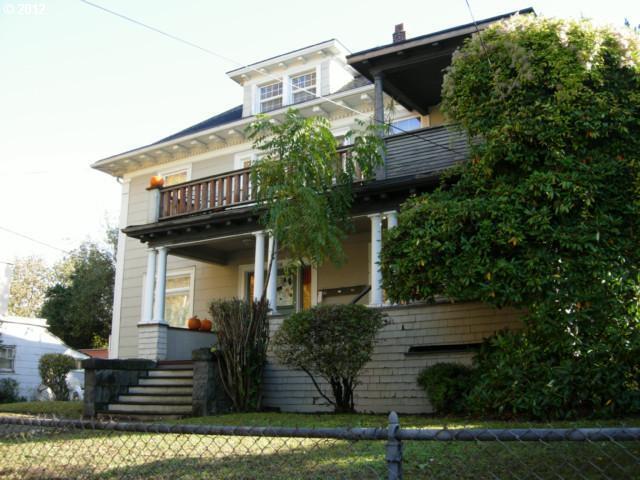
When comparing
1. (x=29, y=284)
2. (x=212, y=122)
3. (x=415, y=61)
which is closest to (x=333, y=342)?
(x=415, y=61)

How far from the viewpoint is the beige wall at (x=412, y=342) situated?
10570mm

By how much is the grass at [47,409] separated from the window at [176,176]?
7.25 metres

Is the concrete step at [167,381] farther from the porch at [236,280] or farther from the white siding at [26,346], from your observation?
the white siding at [26,346]

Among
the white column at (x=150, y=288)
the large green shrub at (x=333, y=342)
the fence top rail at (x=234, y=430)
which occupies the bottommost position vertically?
the fence top rail at (x=234, y=430)

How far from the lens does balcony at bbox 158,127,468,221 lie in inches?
461

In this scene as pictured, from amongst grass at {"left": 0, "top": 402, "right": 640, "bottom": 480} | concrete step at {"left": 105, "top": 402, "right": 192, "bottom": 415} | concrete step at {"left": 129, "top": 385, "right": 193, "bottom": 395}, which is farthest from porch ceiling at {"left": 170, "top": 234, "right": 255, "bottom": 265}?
grass at {"left": 0, "top": 402, "right": 640, "bottom": 480}

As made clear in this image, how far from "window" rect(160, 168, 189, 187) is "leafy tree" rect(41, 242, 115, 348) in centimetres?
1173

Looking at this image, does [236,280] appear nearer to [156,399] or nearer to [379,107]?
[156,399]

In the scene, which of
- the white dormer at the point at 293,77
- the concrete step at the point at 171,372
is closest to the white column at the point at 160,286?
the concrete step at the point at 171,372

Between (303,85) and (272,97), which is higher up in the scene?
(303,85)

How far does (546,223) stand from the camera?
816 centimetres

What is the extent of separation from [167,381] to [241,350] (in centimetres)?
213

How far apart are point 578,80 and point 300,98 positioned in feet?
32.2

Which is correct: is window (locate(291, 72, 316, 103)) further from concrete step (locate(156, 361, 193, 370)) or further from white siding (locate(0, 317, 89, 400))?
white siding (locate(0, 317, 89, 400))
